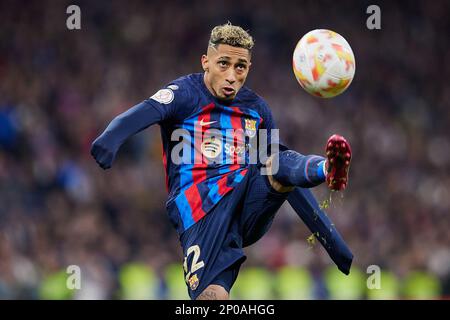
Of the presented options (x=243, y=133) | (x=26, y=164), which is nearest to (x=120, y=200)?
(x=26, y=164)

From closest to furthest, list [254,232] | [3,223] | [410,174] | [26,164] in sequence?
[254,232] → [3,223] → [26,164] → [410,174]

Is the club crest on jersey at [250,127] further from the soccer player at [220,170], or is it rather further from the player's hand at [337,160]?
the player's hand at [337,160]

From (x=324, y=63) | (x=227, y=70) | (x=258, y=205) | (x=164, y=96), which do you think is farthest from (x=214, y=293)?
(x=324, y=63)

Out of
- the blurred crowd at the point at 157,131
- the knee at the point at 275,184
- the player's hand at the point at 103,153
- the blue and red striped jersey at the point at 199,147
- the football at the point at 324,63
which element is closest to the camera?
the player's hand at the point at 103,153

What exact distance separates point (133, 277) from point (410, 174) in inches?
196

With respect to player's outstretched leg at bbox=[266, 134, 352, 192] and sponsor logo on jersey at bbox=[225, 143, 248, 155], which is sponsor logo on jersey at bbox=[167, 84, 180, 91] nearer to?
sponsor logo on jersey at bbox=[225, 143, 248, 155]

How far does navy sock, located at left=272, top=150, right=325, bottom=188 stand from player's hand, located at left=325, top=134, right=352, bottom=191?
0.11 metres

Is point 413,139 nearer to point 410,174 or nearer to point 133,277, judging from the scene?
point 410,174

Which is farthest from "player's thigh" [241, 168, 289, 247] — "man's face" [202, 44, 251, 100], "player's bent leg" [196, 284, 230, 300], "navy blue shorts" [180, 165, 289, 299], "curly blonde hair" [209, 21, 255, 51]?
"curly blonde hair" [209, 21, 255, 51]

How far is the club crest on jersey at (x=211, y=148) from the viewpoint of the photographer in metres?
6.10

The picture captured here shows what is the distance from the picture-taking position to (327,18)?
1548cm

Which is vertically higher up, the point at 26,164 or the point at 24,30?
the point at 24,30

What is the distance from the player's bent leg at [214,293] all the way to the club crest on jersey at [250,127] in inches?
40.4

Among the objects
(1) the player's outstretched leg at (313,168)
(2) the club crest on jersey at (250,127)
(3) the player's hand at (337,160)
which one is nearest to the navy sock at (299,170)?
(1) the player's outstretched leg at (313,168)
